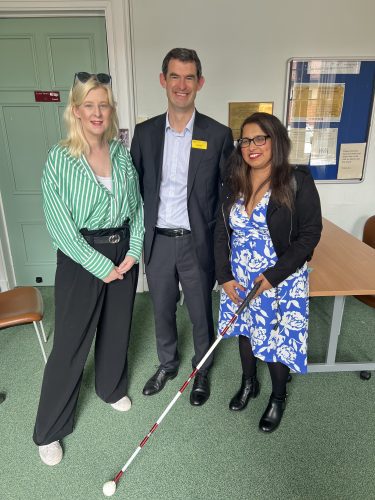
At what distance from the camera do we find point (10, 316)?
7.41 feet

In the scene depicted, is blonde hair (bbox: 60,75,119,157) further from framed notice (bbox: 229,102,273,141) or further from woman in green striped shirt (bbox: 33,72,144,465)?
framed notice (bbox: 229,102,273,141)

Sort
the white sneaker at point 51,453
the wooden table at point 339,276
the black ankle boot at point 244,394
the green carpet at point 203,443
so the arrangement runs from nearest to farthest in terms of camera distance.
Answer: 1. the green carpet at point 203,443
2. the white sneaker at point 51,453
3. the wooden table at point 339,276
4. the black ankle boot at point 244,394

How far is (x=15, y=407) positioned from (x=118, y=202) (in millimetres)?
1424

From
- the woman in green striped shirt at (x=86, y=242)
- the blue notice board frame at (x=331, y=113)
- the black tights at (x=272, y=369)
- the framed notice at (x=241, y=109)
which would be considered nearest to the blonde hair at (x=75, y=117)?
the woman in green striped shirt at (x=86, y=242)

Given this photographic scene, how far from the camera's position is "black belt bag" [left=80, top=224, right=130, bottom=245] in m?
1.72

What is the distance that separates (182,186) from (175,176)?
64 mm

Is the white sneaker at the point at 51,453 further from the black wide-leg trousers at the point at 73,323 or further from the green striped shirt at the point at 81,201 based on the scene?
the green striped shirt at the point at 81,201

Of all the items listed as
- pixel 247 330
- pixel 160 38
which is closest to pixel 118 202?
pixel 247 330

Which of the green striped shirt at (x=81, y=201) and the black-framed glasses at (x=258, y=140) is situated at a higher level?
the black-framed glasses at (x=258, y=140)

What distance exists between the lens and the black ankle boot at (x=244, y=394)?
7.03 feet

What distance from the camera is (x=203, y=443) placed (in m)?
1.94

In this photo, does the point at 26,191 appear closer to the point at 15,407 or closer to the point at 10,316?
the point at 10,316

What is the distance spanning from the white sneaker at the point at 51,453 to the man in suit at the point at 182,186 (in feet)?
2.50

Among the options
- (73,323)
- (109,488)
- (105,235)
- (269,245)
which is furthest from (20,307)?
(269,245)
